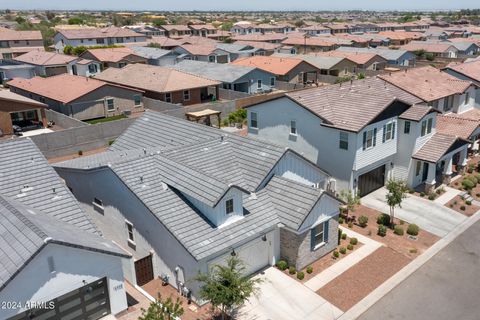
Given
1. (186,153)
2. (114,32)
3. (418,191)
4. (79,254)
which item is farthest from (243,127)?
(114,32)

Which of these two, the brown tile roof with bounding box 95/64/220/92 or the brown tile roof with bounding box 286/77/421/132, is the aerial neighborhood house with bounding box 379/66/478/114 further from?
the brown tile roof with bounding box 95/64/220/92

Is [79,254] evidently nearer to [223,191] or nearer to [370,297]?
[223,191]

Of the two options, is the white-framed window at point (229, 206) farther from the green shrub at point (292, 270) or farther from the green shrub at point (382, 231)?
the green shrub at point (382, 231)

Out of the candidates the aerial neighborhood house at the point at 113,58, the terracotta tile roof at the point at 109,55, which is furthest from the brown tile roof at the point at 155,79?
the terracotta tile roof at the point at 109,55

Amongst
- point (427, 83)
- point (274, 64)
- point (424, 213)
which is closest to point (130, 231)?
point (424, 213)

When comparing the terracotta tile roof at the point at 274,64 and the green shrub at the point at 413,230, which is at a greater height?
the terracotta tile roof at the point at 274,64

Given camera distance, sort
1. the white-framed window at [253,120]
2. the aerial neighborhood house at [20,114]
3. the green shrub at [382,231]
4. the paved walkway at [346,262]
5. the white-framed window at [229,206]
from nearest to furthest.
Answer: the white-framed window at [229,206]
the paved walkway at [346,262]
the green shrub at [382,231]
the white-framed window at [253,120]
the aerial neighborhood house at [20,114]
